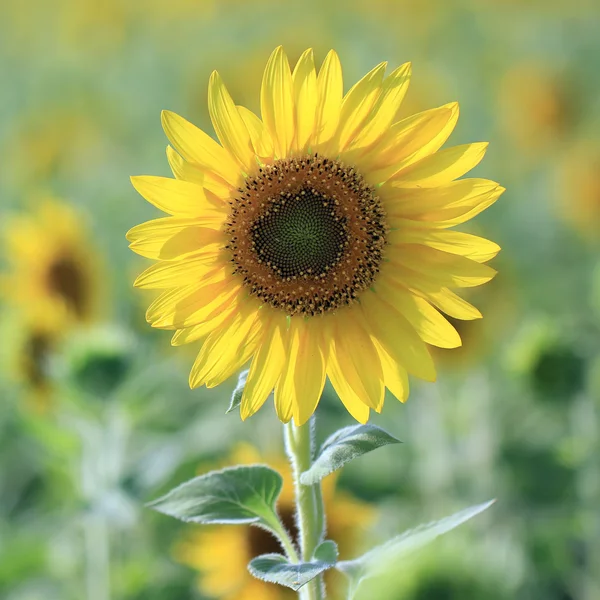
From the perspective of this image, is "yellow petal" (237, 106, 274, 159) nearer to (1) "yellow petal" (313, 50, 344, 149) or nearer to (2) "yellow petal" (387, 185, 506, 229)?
(1) "yellow petal" (313, 50, 344, 149)

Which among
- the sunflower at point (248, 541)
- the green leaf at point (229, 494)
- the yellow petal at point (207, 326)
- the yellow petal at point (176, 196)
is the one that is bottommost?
the sunflower at point (248, 541)

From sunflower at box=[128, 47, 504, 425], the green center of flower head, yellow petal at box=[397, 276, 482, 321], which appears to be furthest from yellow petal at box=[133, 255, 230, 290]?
yellow petal at box=[397, 276, 482, 321]

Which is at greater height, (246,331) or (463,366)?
(246,331)

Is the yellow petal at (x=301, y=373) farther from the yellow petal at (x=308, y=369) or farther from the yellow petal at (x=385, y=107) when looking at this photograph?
the yellow petal at (x=385, y=107)

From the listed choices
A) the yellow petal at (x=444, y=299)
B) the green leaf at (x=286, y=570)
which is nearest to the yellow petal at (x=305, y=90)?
the yellow petal at (x=444, y=299)

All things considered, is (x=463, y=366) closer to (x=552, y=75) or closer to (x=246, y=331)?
(x=246, y=331)

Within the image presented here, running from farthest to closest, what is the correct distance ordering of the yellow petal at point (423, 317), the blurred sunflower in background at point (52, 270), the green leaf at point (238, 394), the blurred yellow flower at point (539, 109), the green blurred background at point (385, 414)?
the blurred yellow flower at point (539, 109)
the blurred sunflower in background at point (52, 270)
the green blurred background at point (385, 414)
the yellow petal at point (423, 317)
the green leaf at point (238, 394)

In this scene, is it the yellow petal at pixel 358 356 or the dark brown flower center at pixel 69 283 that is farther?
the dark brown flower center at pixel 69 283

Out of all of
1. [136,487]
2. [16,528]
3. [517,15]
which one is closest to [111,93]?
[517,15]
